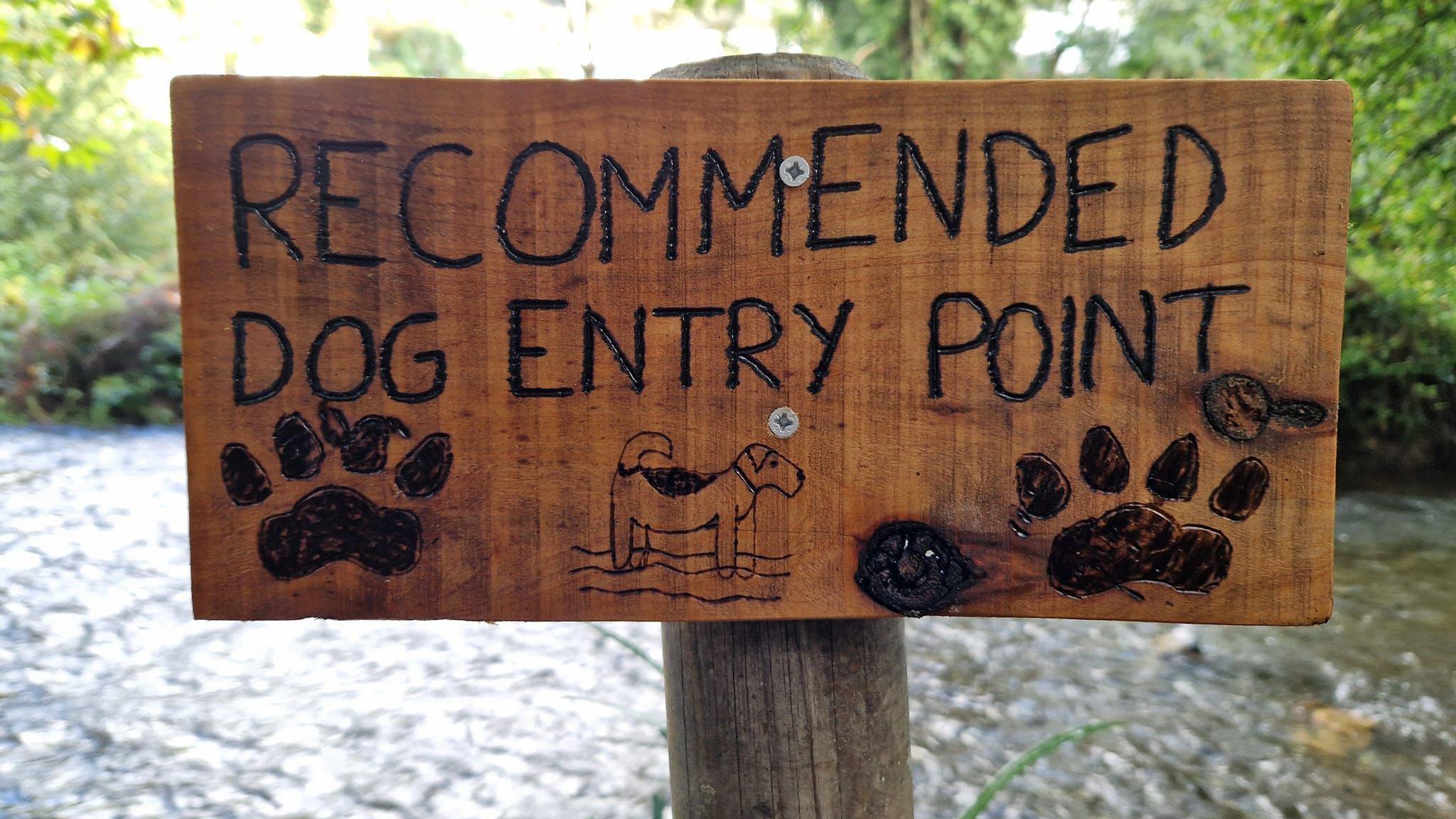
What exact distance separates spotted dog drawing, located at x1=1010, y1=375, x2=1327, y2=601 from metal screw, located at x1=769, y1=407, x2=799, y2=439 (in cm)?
19

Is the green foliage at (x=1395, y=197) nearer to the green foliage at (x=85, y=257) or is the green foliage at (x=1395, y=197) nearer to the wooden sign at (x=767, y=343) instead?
the wooden sign at (x=767, y=343)

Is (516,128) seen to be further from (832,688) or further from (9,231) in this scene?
(9,231)

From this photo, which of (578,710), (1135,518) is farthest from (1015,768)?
(578,710)

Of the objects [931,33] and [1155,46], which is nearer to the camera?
[931,33]

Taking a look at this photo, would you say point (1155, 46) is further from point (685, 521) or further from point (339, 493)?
point (339, 493)

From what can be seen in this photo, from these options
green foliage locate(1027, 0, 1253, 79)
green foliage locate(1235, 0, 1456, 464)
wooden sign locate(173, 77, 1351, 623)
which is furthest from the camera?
green foliage locate(1027, 0, 1253, 79)

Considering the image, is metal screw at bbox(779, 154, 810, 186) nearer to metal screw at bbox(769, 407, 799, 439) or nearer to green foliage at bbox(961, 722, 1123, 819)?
metal screw at bbox(769, 407, 799, 439)

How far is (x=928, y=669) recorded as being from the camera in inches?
113

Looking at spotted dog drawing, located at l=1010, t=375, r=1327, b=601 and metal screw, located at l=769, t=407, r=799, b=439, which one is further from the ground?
metal screw, located at l=769, t=407, r=799, b=439

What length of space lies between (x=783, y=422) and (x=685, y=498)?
0.33 feet

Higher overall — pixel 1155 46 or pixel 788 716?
pixel 1155 46

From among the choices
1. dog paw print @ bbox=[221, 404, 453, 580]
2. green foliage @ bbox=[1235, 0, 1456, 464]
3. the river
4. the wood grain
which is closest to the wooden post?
the wood grain

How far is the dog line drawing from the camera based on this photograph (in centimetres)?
73

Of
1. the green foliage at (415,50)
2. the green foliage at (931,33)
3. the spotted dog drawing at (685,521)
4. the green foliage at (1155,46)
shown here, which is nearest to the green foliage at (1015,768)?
the spotted dog drawing at (685,521)
